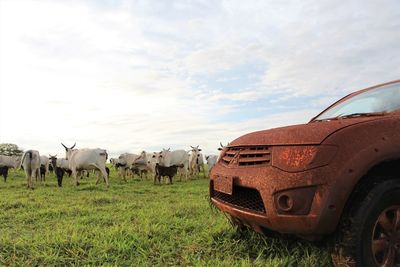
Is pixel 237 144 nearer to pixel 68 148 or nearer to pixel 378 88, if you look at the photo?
pixel 378 88

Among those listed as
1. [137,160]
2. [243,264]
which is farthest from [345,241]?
[137,160]

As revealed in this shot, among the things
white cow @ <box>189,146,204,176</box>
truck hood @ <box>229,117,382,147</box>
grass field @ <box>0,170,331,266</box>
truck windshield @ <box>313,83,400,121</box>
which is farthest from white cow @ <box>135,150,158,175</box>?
truck hood @ <box>229,117,382,147</box>

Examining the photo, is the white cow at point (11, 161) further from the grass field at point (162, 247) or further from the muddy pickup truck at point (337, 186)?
the muddy pickup truck at point (337, 186)

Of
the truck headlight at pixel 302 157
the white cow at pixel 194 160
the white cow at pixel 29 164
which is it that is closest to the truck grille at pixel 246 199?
the truck headlight at pixel 302 157

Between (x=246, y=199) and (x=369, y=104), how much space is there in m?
2.06

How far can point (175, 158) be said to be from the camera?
24797mm

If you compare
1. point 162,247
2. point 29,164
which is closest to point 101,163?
point 29,164

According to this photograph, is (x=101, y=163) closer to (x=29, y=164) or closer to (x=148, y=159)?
(x=29, y=164)

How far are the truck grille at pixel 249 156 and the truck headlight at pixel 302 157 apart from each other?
158 mm

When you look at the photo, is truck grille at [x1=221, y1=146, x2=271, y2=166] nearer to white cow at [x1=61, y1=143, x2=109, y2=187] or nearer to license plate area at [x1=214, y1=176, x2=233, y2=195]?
license plate area at [x1=214, y1=176, x2=233, y2=195]

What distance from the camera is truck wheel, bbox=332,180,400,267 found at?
128 inches

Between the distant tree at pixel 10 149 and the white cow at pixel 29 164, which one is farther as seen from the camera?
the distant tree at pixel 10 149

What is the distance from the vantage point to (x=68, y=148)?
23047mm

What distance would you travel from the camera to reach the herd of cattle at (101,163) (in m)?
18.7
